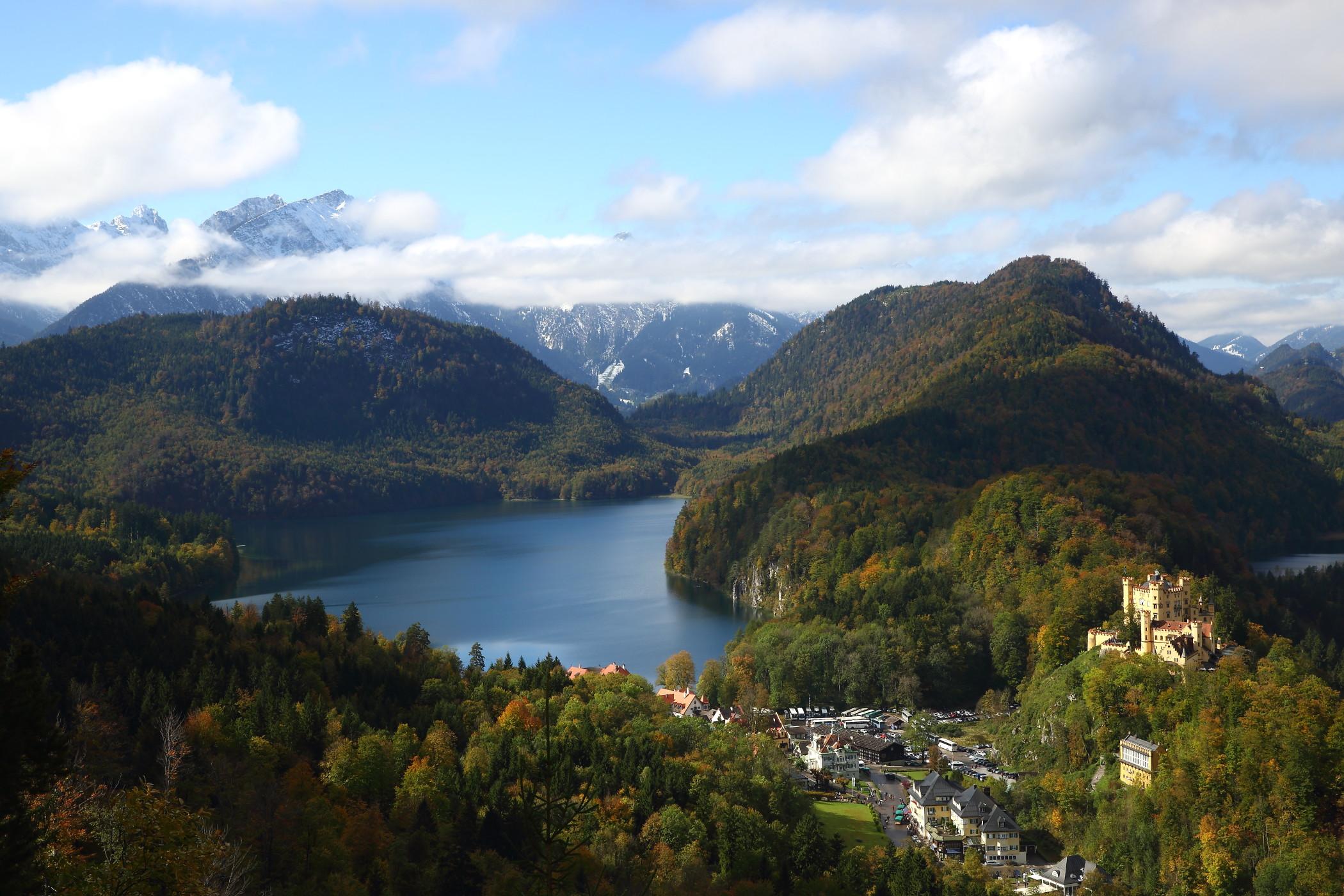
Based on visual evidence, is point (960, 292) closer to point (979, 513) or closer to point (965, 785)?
point (979, 513)

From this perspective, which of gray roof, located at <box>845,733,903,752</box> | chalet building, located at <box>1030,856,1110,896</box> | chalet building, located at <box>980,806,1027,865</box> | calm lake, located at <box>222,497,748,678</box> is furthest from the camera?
calm lake, located at <box>222,497,748,678</box>

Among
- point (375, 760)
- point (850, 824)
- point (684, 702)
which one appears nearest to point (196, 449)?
point (684, 702)

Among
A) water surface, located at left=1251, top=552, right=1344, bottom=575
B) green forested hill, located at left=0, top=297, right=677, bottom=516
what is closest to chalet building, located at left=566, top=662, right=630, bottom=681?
water surface, located at left=1251, top=552, right=1344, bottom=575

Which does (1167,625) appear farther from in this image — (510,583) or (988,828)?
(510,583)

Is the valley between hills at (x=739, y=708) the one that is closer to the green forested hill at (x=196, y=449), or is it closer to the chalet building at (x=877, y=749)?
the chalet building at (x=877, y=749)

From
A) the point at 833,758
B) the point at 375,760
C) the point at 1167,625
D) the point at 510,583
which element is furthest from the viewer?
the point at 510,583

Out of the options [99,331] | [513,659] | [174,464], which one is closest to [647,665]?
[513,659]

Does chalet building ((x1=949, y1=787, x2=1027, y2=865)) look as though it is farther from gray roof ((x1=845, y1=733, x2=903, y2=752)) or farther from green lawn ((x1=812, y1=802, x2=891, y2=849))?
gray roof ((x1=845, y1=733, x2=903, y2=752))
